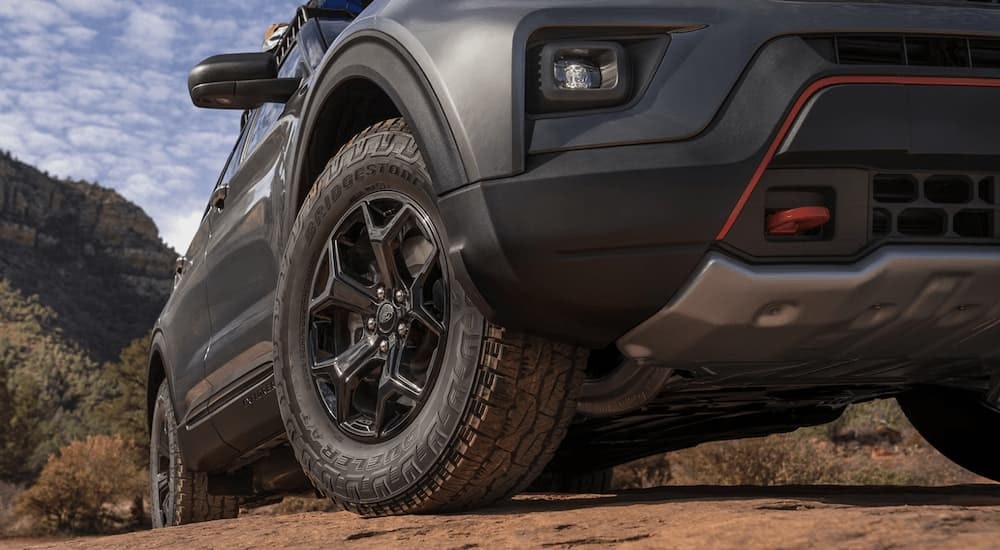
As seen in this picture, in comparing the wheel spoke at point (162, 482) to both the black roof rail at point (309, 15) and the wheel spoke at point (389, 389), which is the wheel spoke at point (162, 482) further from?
the wheel spoke at point (389, 389)

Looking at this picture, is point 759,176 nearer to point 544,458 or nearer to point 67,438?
point 544,458

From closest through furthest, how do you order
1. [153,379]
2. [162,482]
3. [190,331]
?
[190,331] → [162,482] → [153,379]

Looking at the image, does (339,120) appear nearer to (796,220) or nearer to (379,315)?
(379,315)

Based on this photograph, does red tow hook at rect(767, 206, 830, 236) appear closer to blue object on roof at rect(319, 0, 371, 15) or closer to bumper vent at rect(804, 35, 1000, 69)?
bumper vent at rect(804, 35, 1000, 69)

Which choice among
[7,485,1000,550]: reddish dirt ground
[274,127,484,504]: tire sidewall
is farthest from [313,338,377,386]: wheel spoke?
[7,485,1000,550]: reddish dirt ground

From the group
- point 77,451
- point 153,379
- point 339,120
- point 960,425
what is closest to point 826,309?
point 339,120

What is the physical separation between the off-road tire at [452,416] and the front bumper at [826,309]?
23cm

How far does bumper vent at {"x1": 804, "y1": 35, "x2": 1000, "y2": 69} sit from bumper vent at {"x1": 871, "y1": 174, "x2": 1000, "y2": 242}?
255mm

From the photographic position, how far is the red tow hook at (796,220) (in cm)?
216

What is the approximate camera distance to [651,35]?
227 centimetres

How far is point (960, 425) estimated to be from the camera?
3951 millimetres

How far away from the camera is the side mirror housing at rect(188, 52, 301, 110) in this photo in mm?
3713

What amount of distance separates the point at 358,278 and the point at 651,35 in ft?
3.50

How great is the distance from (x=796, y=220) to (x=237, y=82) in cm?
231
